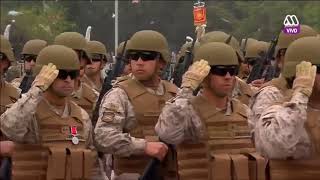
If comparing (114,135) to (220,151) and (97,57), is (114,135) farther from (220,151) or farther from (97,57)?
(97,57)

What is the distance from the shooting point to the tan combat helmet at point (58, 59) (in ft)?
22.8

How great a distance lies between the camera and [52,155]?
675cm

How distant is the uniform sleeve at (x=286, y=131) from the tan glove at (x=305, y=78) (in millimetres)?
46

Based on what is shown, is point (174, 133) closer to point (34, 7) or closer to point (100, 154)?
point (100, 154)

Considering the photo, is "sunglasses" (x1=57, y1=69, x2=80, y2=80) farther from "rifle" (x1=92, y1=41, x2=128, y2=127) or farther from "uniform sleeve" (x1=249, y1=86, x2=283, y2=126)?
"rifle" (x1=92, y1=41, x2=128, y2=127)

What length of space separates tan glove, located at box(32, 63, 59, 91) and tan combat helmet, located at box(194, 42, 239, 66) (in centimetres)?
108

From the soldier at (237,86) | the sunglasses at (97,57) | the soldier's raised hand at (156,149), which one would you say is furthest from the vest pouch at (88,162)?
the sunglasses at (97,57)

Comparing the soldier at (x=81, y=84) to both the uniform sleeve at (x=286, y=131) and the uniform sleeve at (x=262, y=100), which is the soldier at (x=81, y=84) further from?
the uniform sleeve at (x=286, y=131)

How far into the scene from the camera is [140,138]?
24.3ft

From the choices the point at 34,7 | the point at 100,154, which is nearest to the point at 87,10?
the point at 34,7

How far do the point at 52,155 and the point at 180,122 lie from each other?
101 cm

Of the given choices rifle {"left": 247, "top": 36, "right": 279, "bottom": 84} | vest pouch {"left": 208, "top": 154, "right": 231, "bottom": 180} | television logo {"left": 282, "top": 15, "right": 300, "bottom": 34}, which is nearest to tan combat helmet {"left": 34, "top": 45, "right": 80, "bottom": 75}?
vest pouch {"left": 208, "top": 154, "right": 231, "bottom": 180}

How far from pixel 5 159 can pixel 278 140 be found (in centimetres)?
255

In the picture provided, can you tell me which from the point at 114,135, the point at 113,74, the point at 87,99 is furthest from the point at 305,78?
the point at 87,99
